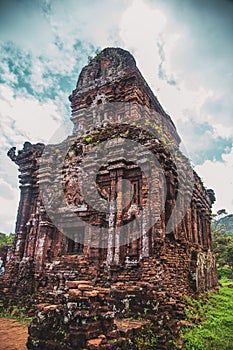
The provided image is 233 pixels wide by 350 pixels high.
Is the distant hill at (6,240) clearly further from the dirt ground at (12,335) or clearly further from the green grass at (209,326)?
the green grass at (209,326)

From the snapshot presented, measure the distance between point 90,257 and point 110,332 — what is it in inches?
180

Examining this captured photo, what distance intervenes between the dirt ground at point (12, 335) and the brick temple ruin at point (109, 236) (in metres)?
1.32

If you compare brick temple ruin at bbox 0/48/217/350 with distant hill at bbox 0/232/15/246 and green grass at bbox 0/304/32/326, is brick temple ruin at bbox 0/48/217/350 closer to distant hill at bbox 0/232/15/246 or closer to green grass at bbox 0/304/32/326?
green grass at bbox 0/304/32/326

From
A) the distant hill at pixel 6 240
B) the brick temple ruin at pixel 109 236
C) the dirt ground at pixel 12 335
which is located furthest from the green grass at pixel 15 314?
the distant hill at pixel 6 240

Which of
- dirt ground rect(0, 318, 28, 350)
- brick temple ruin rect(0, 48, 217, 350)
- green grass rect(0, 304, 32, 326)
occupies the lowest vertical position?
dirt ground rect(0, 318, 28, 350)

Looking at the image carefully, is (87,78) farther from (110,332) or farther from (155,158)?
(110,332)

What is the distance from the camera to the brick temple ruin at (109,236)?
6.42m

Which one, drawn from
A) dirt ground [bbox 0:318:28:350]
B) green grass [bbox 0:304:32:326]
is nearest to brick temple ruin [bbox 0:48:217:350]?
green grass [bbox 0:304:32:326]

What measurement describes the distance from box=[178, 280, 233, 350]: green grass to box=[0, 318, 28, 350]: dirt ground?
183 inches

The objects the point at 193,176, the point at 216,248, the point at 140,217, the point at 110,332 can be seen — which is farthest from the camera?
the point at 216,248

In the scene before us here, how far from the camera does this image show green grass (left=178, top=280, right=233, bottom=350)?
760 centimetres

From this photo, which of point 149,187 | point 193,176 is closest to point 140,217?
point 149,187

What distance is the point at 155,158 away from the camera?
1077cm

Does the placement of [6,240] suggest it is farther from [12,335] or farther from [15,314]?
[12,335]
